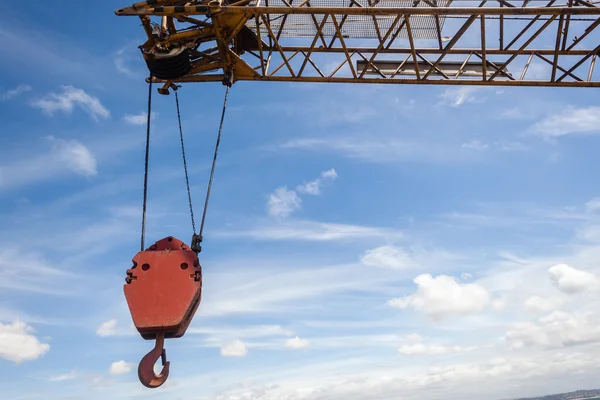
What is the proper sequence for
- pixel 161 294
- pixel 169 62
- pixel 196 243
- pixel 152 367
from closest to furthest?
pixel 152 367, pixel 161 294, pixel 196 243, pixel 169 62

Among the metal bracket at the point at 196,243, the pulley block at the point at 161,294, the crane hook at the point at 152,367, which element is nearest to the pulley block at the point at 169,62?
the metal bracket at the point at 196,243

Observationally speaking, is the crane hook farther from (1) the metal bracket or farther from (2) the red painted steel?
(1) the metal bracket

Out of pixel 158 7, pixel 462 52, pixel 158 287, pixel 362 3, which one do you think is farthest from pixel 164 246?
pixel 462 52

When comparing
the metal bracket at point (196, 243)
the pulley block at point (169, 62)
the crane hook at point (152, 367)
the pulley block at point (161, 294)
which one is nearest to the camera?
the crane hook at point (152, 367)

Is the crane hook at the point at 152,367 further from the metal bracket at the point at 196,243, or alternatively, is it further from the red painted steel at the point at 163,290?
the metal bracket at the point at 196,243

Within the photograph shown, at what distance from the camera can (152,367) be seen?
531 centimetres

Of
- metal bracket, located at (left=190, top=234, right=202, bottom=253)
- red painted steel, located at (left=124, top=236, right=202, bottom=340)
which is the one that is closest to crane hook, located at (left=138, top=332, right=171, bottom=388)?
Answer: red painted steel, located at (left=124, top=236, right=202, bottom=340)

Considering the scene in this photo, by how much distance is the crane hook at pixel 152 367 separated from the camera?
17.1 ft

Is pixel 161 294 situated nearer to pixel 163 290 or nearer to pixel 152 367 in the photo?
pixel 163 290

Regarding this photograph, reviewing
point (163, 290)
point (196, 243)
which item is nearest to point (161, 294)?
point (163, 290)

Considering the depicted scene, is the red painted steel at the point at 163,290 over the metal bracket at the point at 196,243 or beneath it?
beneath

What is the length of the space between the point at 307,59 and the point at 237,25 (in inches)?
66.6

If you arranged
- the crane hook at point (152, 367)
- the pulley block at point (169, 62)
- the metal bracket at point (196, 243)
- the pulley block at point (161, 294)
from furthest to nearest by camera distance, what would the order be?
the pulley block at point (169, 62) → the metal bracket at point (196, 243) → the pulley block at point (161, 294) → the crane hook at point (152, 367)

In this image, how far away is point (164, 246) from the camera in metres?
5.80
